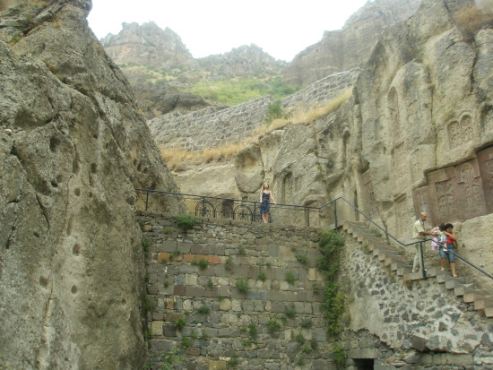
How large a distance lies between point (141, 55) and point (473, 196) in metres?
62.3

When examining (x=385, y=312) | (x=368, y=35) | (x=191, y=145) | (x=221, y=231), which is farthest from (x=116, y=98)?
(x=368, y=35)

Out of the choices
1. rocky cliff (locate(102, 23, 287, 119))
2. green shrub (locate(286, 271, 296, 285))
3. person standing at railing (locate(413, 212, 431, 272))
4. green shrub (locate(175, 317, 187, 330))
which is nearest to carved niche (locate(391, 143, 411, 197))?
person standing at railing (locate(413, 212, 431, 272))

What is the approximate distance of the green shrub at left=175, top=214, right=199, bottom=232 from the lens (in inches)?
555

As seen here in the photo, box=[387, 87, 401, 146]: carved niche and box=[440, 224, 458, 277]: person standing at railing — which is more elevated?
box=[387, 87, 401, 146]: carved niche

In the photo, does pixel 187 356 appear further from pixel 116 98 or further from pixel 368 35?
pixel 368 35

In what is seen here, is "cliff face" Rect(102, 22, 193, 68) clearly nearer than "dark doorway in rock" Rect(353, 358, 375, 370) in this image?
No

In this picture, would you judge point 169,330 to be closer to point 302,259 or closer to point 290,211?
point 302,259

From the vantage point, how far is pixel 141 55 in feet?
229

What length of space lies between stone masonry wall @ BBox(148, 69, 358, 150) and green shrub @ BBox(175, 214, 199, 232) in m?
13.2

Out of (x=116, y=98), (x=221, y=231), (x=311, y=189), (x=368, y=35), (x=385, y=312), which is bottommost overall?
(x=385, y=312)

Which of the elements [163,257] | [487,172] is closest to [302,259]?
[163,257]

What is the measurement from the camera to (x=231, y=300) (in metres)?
13.8

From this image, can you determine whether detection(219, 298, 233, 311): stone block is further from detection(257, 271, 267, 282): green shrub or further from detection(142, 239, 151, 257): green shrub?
detection(142, 239, 151, 257): green shrub

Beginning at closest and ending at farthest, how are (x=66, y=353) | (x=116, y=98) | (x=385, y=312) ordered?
(x=66, y=353) < (x=385, y=312) < (x=116, y=98)
